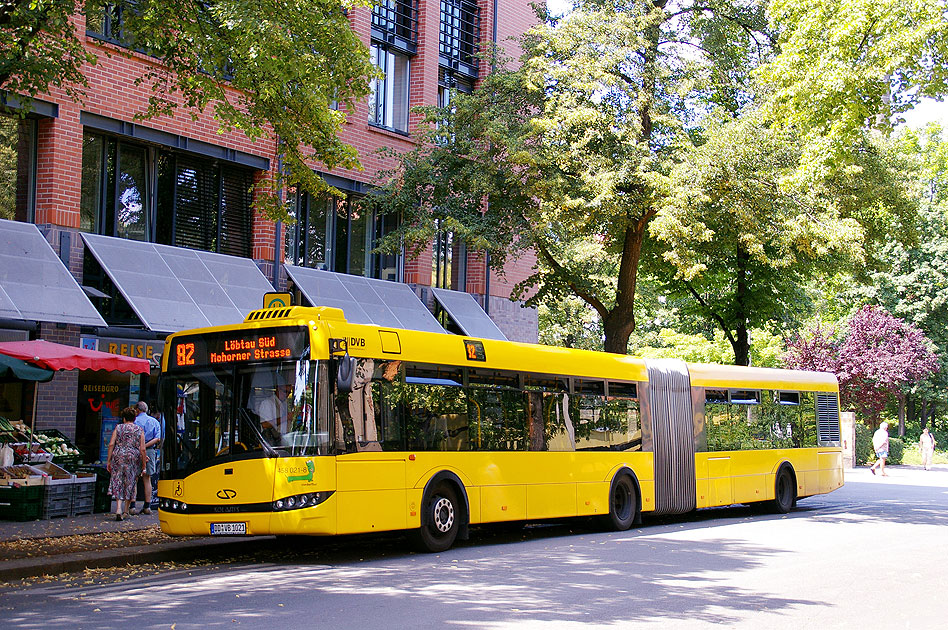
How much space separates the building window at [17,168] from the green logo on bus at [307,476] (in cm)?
934

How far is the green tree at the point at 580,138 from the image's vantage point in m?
20.8

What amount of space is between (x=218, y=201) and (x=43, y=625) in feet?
48.5

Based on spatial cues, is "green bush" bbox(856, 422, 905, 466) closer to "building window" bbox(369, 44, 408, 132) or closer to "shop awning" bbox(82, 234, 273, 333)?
"building window" bbox(369, 44, 408, 132)

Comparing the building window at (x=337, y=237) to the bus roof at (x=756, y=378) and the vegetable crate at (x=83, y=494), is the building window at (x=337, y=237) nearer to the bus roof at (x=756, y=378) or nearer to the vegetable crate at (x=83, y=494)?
the bus roof at (x=756, y=378)

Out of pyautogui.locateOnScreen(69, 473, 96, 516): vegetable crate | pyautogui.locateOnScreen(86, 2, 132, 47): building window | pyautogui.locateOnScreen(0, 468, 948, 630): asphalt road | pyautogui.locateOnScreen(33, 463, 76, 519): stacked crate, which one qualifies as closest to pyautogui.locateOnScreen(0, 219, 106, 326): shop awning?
pyautogui.locateOnScreen(33, 463, 76, 519): stacked crate

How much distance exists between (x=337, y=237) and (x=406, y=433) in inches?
480

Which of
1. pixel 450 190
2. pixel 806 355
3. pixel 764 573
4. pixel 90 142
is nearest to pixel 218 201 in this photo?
pixel 90 142

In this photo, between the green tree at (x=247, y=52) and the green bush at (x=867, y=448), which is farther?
the green bush at (x=867, y=448)

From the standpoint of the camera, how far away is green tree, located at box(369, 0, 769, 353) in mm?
20812

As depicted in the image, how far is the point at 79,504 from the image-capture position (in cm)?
1612

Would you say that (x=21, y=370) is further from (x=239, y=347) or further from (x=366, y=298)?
(x=366, y=298)

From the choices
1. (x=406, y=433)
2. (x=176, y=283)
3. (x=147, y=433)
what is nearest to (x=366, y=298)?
(x=176, y=283)

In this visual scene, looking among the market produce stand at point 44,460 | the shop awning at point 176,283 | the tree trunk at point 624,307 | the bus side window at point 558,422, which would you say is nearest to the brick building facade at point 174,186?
the shop awning at point 176,283

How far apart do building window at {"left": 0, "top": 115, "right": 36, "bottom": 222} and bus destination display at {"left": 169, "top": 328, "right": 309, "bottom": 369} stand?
706 cm
